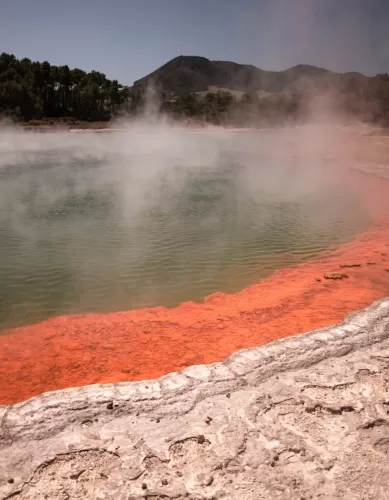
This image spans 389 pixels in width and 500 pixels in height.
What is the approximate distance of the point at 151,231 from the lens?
25.6ft

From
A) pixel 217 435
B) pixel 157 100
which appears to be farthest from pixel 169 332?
pixel 157 100

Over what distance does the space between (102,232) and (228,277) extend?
10.2 feet

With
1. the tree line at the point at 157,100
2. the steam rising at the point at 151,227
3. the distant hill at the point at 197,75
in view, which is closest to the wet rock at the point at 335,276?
the steam rising at the point at 151,227

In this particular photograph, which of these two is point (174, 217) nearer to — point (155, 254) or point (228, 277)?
point (155, 254)

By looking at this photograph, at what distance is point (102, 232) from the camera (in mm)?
7727

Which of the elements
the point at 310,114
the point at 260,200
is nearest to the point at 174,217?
the point at 260,200

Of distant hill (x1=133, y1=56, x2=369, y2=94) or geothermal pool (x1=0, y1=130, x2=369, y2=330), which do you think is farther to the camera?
distant hill (x1=133, y1=56, x2=369, y2=94)

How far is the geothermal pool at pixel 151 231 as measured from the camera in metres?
5.52

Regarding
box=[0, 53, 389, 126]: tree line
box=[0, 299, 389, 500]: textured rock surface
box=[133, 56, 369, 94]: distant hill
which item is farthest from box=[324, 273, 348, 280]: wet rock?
box=[133, 56, 369, 94]: distant hill

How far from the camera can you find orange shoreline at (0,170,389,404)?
12.3ft

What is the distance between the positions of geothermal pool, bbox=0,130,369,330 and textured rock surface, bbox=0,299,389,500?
242 cm

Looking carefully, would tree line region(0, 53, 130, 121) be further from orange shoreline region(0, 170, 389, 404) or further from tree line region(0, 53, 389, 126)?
orange shoreline region(0, 170, 389, 404)

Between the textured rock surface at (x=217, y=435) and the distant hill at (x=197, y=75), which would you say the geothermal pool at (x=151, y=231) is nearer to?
the textured rock surface at (x=217, y=435)

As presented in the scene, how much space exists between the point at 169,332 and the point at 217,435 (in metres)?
2.07
